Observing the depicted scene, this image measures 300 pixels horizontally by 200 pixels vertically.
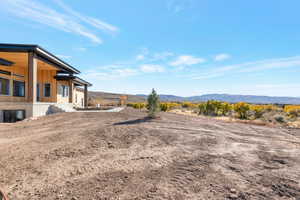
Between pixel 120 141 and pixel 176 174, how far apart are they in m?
2.95

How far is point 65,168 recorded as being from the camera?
394 centimetres

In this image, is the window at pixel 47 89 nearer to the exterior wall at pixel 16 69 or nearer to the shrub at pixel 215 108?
the exterior wall at pixel 16 69

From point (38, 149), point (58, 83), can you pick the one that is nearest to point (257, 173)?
point (38, 149)

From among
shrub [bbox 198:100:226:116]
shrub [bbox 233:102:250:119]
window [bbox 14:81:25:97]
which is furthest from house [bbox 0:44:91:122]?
shrub [bbox 233:102:250:119]

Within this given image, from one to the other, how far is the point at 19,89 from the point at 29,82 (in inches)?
204

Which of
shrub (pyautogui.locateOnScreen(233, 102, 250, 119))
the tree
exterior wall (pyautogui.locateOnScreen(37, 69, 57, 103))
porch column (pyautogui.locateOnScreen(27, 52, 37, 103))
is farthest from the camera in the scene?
shrub (pyautogui.locateOnScreen(233, 102, 250, 119))

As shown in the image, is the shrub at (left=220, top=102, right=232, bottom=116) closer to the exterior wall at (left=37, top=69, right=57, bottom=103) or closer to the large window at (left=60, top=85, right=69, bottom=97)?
the large window at (left=60, top=85, right=69, bottom=97)

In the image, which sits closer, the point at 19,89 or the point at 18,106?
the point at 18,106

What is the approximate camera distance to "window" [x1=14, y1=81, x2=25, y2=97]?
1585 centimetres

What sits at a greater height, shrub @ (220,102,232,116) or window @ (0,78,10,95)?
window @ (0,78,10,95)

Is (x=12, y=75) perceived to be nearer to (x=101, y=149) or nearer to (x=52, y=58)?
(x=52, y=58)

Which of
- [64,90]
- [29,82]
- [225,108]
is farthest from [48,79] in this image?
[225,108]

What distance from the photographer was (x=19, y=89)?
16344 mm

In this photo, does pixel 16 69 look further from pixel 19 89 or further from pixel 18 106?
pixel 18 106
